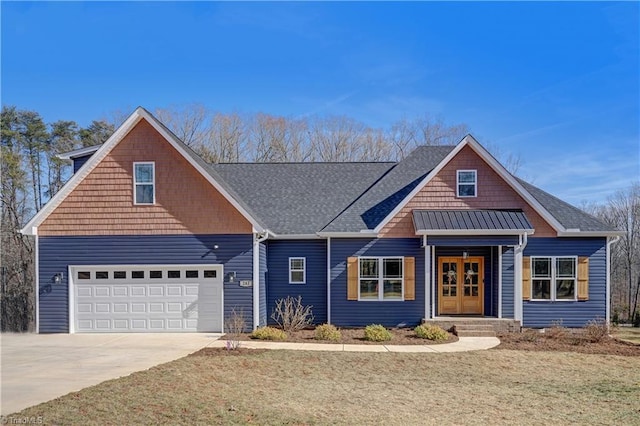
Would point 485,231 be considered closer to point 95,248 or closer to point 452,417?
point 452,417

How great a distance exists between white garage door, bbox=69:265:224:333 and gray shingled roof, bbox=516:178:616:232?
38.0ft

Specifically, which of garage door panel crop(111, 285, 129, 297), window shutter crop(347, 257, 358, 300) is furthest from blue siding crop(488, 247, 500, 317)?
garage door panel crop(111, 285, 129, 297)

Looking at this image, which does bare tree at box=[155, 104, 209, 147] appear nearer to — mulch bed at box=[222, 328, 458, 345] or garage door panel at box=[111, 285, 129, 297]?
garage door panel at box=[111, 285, 129, 297]

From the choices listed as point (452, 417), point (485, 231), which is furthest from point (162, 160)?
point (452, 417)

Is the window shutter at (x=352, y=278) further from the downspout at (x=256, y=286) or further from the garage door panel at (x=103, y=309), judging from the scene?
the garage door panel at (x=103, y=309)

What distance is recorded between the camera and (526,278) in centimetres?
1719

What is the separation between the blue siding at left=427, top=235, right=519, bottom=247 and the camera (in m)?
16.3

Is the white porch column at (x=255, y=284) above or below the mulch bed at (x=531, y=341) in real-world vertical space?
above

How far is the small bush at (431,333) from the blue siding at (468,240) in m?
2.68

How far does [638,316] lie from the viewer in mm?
24453

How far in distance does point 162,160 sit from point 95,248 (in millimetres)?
3595

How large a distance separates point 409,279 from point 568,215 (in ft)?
20.0

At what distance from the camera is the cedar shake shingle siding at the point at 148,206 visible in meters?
16.4

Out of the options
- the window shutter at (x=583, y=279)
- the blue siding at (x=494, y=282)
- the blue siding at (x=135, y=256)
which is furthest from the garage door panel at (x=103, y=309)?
the window shutter at (x=583, y=279)
